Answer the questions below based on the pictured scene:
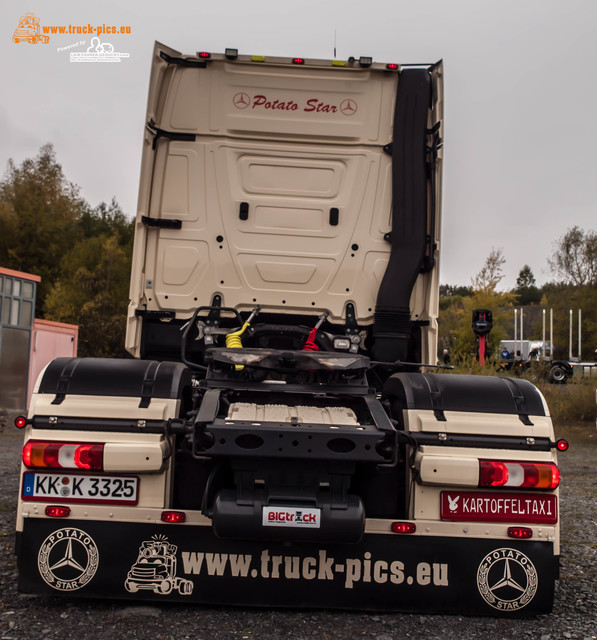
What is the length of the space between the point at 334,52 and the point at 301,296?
2183 millimetres

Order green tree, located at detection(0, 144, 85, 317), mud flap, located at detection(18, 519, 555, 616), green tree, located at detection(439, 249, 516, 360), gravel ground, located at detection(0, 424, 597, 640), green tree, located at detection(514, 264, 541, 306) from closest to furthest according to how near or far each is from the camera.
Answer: gravel ground, located at detection(0, 424, 597, 640), mud flap, located at detection(18, 519, 555, 616), green tree, located at detection(439, 249, 516, 360), green tree, located at detection(0, 144, 85, 317), green tree, located at detection(514, 264, 541, 306)

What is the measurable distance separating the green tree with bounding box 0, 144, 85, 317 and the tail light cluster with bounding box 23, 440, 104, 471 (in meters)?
37.0

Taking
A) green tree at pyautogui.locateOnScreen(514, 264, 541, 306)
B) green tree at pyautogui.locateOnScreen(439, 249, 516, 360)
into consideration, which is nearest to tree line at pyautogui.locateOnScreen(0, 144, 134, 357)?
green tree at pyautogui.locateOnScreen(439, 249, 516, 360)

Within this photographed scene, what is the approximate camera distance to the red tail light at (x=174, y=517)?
3.46 m

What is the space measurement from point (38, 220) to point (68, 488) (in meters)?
38.8

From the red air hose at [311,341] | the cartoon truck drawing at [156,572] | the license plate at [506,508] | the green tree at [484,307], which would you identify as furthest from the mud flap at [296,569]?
the green tree at [484,307]

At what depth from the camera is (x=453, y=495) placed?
11.6 feet

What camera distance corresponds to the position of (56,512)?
136 inches

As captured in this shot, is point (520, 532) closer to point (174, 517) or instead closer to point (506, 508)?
point (506, 508)

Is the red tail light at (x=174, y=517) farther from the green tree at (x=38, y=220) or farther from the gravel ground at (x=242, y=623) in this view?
the green tree at (x=38, y=220)

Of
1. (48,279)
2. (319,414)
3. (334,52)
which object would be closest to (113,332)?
(48,279)

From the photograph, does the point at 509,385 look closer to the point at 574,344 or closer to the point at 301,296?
the point at 301,296

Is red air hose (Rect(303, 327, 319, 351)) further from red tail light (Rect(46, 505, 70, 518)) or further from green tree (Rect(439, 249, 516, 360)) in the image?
green tree (Rect(439, 249, 516, 360))

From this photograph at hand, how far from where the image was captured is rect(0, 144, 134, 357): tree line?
109 ft
